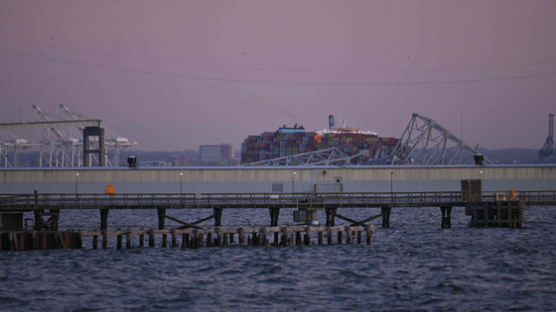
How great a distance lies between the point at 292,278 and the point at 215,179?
55.4 metres

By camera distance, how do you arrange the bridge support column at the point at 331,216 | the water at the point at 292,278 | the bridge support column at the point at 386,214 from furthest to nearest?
the bridge support column at the point at 386,214 < the bridge support column at the point at 331,216 < the water at the point at 292,278

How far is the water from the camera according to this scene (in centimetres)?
3797

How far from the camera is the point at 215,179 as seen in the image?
326ft

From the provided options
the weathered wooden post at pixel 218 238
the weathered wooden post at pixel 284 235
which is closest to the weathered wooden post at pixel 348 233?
the weathered wooden post at pixel 284 235

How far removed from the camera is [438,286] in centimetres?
4225

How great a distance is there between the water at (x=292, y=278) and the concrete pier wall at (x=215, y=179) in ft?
126

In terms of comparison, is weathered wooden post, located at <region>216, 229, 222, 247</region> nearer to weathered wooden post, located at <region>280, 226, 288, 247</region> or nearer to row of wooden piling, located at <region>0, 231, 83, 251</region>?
weathered wooden post, located at <region>280, 226, 288, 247</region>

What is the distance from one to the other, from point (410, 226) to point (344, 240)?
1517cm

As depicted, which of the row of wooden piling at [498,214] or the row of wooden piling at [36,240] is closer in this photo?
the row of wooden piling at [36,240]

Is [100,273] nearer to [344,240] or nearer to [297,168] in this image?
[344,240]

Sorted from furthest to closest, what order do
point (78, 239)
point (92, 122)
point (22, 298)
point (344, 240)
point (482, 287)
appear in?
point (92, 122)
point (344, 240)
point (78, 239)
point (482, 287)
point (22, 298)

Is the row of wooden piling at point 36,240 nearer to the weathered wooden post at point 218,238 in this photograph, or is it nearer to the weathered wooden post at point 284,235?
the weathered wooden post at point 218,238

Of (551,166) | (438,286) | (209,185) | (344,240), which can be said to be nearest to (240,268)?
(438,286)

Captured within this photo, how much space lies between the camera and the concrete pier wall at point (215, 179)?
3885 inches
